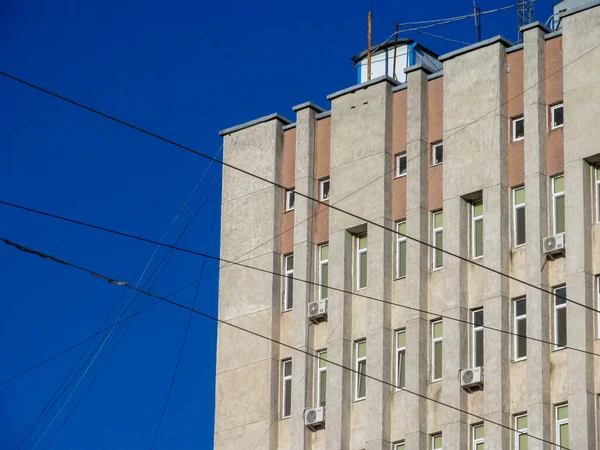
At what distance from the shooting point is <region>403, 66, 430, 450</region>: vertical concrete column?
48594mm

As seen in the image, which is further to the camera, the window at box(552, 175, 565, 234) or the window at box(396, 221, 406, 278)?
the window at box(396, 221, 406, 278)

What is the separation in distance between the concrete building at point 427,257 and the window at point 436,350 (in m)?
0.04

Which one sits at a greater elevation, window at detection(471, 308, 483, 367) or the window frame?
the window frame

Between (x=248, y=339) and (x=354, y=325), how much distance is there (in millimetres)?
3273

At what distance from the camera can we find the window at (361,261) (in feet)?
169

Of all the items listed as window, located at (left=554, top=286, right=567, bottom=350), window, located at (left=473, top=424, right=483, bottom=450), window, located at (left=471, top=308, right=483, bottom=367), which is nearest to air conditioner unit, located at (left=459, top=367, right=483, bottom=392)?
window, located at (left=471, top=308, right=483, bottom=367)

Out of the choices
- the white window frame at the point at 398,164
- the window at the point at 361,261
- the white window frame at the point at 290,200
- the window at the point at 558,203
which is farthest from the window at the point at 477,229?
the white window frame at the point at 290,200

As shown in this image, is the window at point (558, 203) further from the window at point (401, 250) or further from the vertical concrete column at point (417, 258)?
the window at point (401, 250)

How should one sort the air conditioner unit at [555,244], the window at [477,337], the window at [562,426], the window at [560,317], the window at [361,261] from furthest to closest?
the window at [361,261] → the window at [477,337] → the air conditioner unit at [555,244] → the window at [560,317] → the window at [562,426]

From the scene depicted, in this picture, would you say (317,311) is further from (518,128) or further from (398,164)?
(518,128)

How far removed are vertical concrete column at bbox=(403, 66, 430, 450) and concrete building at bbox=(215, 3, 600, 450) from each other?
5 centimetres

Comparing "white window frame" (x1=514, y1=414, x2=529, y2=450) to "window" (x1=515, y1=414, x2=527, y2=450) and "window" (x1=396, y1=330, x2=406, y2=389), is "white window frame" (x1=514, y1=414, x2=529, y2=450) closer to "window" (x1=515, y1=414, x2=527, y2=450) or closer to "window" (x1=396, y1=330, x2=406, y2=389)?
"window" (x1=515, y1=414, x2=527, y2=450)

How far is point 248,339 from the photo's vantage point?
52875 millimetres

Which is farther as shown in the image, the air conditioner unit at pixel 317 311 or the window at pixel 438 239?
the air conditioner unit at pixel 317 311
